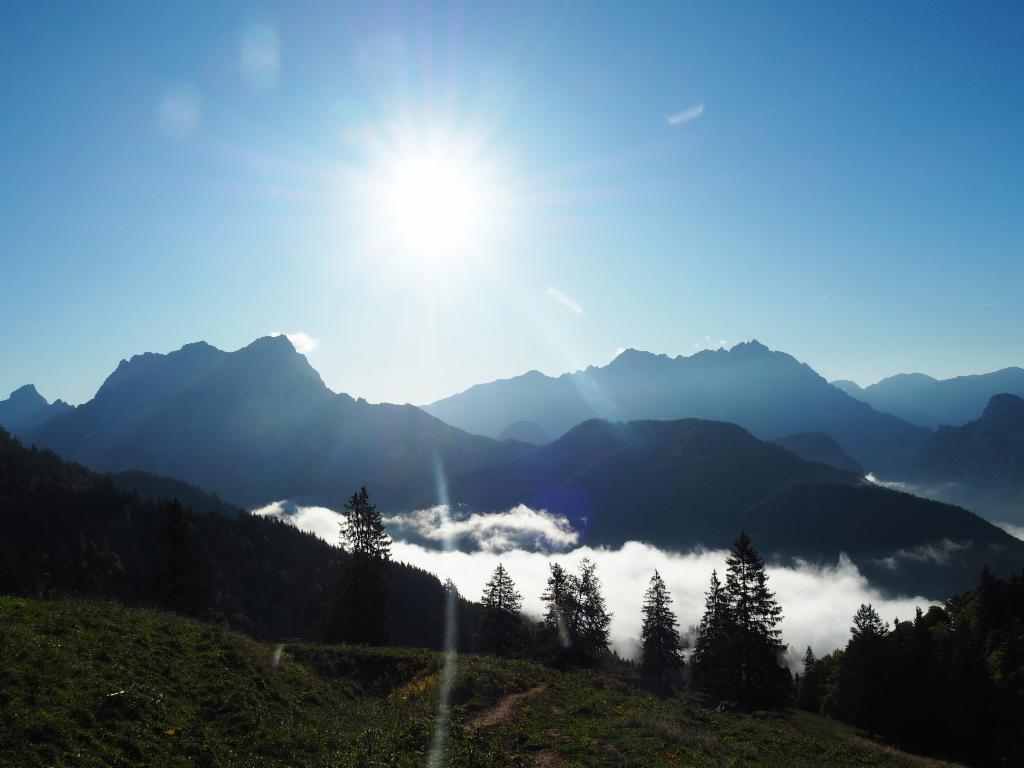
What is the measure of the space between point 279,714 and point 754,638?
1931 inches

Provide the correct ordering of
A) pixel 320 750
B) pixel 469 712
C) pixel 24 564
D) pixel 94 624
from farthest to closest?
pixel 24 564, pixel 469 712, pixel 94 624, pixel 320 750

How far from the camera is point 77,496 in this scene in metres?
152

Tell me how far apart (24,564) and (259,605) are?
171 ft

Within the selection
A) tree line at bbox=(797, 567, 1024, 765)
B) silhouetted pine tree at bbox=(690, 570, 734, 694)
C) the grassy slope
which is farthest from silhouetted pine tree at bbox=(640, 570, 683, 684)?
the grassy slope

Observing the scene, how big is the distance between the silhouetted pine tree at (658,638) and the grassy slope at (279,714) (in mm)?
39779

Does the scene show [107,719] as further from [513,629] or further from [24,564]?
[24,564]

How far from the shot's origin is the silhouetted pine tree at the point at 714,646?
55.6 meters

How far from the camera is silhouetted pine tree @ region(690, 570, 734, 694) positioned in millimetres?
55594

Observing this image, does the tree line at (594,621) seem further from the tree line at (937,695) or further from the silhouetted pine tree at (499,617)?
the tree line at (937,695)

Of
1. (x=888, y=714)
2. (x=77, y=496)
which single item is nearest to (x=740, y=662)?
(x=888, y=714)

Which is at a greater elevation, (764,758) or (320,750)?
(320,750)

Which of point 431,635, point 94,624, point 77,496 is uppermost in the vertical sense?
point 77,496

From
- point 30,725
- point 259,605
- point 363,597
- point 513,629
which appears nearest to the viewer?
point 30,725

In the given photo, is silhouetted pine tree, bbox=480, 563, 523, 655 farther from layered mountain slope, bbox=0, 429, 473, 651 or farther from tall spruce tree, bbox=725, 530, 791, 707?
layered mountain slope, bbox=0, 429, 473, 651
